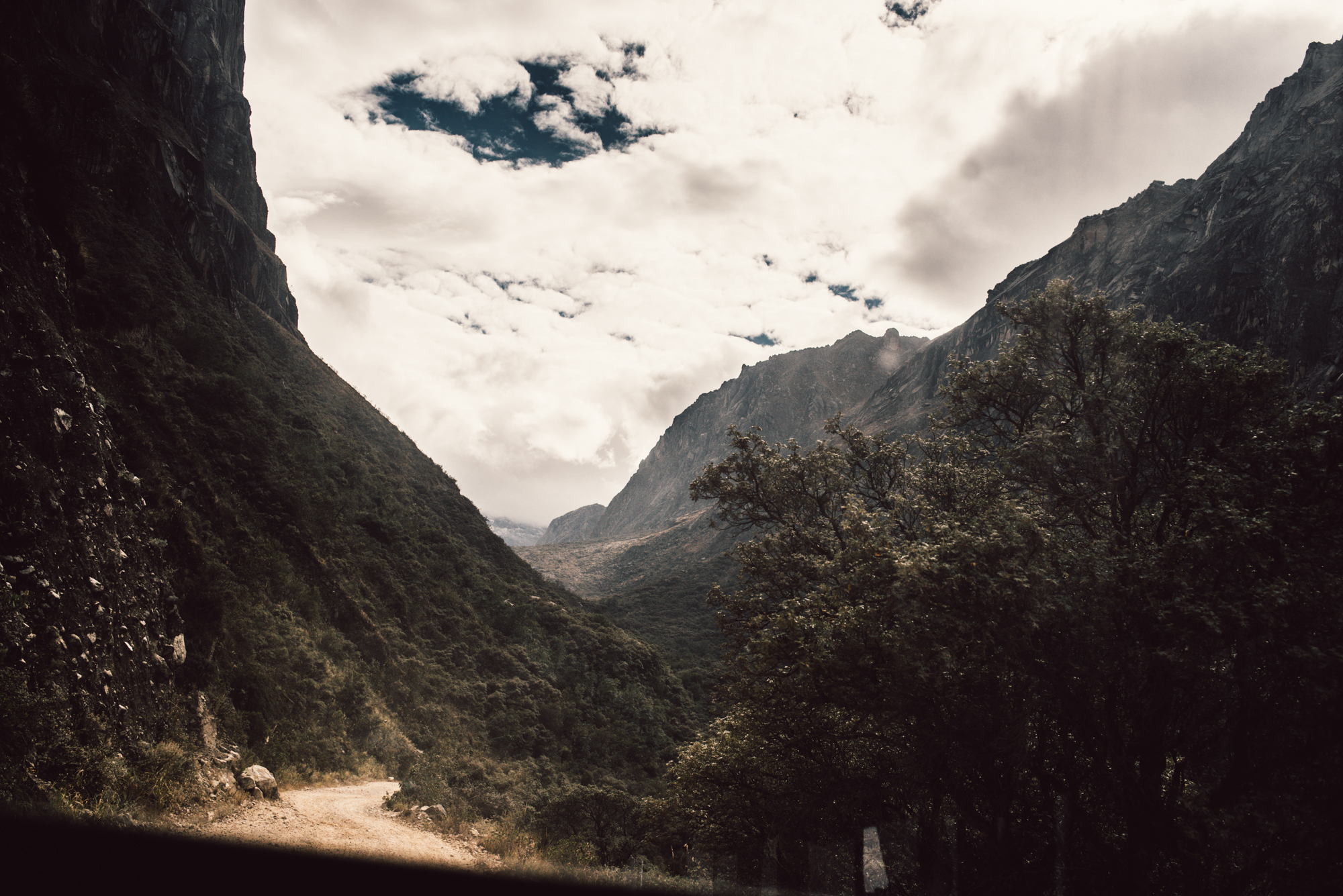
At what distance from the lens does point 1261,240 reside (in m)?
91.1

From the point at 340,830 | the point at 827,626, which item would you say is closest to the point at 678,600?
the point at 340,830

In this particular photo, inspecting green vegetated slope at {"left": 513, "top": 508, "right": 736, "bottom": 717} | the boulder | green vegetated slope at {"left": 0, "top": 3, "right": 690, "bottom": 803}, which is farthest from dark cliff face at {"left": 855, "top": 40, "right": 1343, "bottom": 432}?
the boulder

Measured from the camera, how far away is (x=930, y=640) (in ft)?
38.7

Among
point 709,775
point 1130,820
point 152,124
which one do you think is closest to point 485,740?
point 709,775

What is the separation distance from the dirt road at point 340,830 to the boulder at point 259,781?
1.19 ft

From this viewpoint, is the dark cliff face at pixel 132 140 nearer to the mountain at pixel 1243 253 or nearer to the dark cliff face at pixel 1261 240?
the mountain at pixel 1243 253

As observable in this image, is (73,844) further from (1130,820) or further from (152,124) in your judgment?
(152,124)

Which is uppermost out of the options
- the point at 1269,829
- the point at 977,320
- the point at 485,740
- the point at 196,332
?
the point at 977,320

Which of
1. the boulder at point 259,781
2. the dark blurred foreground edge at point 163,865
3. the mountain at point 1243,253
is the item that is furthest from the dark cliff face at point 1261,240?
the boulder at point 259,781

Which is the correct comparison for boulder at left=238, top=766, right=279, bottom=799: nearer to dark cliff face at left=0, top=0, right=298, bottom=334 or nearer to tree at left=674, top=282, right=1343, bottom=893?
tree at left=674, top=282, right=1343, bottom=893

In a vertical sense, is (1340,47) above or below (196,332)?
above

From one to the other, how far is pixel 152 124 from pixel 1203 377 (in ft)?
266

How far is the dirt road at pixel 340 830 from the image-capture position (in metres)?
13.3

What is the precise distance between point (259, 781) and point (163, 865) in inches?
737
